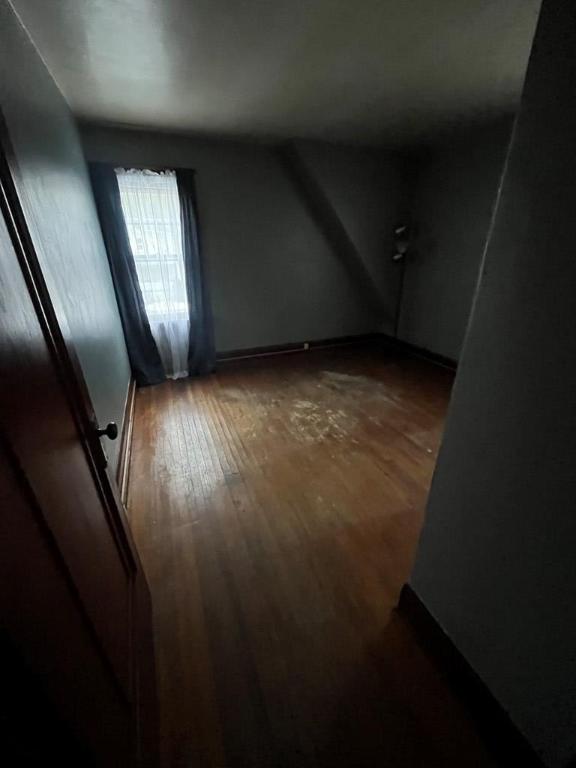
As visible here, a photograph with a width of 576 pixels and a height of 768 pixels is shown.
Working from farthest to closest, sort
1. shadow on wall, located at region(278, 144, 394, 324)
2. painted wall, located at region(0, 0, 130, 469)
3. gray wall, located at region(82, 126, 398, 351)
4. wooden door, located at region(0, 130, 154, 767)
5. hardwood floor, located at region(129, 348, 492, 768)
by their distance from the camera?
shadow on wall, located at region(278, 144, 394, 324) → gray wall, located at region(82, 126, 398, 351) → painted wall, located at region(0, 0, 130, 469) → hardwood floor, located at region(129, 348, 492, 768) → wooden door, located at region(0, 130, 154, 767)

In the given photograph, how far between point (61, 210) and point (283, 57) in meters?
1.34

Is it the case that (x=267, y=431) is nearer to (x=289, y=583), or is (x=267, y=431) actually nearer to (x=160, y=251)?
(x=289, y=583)

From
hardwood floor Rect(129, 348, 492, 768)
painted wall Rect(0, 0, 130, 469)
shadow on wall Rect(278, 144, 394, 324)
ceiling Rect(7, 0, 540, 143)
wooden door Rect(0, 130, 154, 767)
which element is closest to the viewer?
wooden door Rect(0, 130, 154, 767)

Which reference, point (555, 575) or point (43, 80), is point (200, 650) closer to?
point (555, 575)

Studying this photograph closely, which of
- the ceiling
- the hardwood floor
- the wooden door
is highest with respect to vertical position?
the ceiling

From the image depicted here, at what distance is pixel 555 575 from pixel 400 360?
3417 mm

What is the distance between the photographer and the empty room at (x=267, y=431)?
575 mm

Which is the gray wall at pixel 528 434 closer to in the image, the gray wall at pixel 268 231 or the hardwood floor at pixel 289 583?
the hardwood floor at pixel 289 583

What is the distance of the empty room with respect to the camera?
1.89 feet

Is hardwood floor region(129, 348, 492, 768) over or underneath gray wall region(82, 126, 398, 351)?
underneath

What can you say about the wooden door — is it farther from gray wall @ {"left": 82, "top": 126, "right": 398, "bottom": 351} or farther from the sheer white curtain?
gray wall @ {"left": 82, "top": 126, "right": 398, "bottom": 351}

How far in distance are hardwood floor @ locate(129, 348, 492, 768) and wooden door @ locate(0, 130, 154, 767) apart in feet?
0.92

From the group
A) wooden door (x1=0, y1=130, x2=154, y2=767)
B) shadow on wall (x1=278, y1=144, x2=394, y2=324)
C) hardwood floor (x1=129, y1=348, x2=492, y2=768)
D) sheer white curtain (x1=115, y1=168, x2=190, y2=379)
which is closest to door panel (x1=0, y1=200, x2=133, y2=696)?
wooden door (x1=0, y1=130, x2=154, y2=767)

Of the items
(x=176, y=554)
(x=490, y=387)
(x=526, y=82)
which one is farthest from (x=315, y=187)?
(x=176, y=554)
